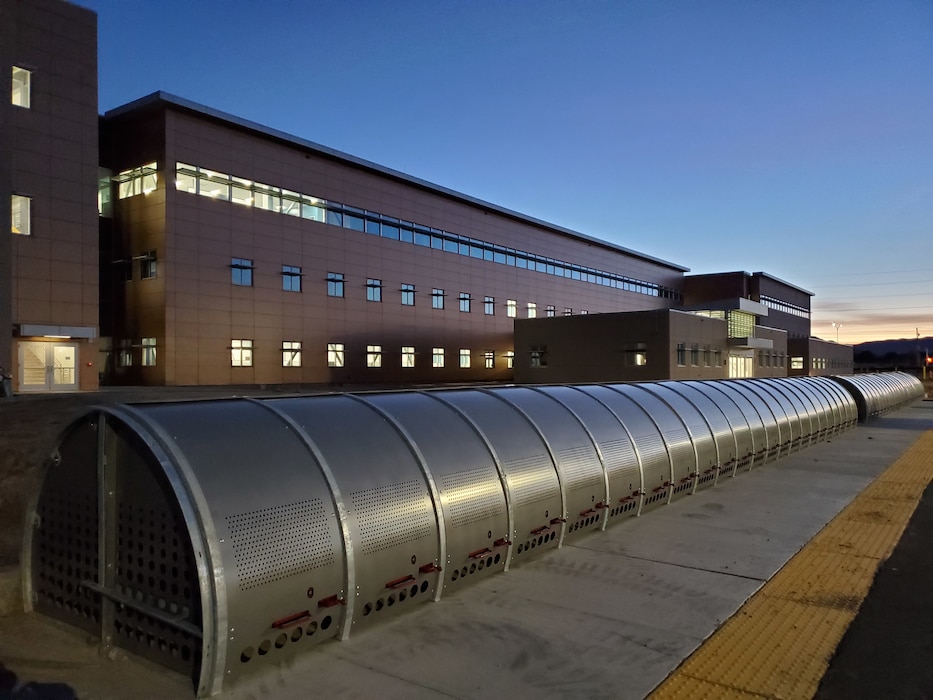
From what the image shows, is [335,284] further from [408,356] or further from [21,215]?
[21,215]

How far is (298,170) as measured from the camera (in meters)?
45.2

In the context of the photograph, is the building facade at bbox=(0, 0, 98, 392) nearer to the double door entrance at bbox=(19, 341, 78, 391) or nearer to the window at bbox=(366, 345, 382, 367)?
the double door entrance at bbox=(19, 341, 78, 391)

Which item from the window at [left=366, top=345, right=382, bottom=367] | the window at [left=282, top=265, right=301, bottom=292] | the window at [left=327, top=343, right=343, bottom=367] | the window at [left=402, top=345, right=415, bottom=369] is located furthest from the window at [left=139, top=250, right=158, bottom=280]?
the window at [left=402, top=345, right=415, bottom=369]

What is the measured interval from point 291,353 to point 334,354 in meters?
3.79

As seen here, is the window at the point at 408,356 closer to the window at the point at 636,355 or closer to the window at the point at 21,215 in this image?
the window at the point at 636,355

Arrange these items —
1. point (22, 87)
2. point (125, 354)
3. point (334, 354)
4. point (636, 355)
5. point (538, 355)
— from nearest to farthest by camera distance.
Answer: point (22, 87) → point (125, 354) → point (334, 354) → point (636, 355) → point (538, 355)

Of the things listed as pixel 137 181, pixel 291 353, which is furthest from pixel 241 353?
pixel 137 181

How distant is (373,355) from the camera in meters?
50.3

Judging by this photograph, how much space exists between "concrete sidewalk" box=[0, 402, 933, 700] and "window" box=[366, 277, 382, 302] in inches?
1656

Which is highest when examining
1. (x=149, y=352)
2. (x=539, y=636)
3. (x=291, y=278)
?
(x=291, y=278)

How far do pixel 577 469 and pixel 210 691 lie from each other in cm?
577

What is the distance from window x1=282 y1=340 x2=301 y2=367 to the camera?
4384 cm

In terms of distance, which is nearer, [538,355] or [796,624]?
[796,624]

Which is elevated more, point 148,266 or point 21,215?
point 21,215
